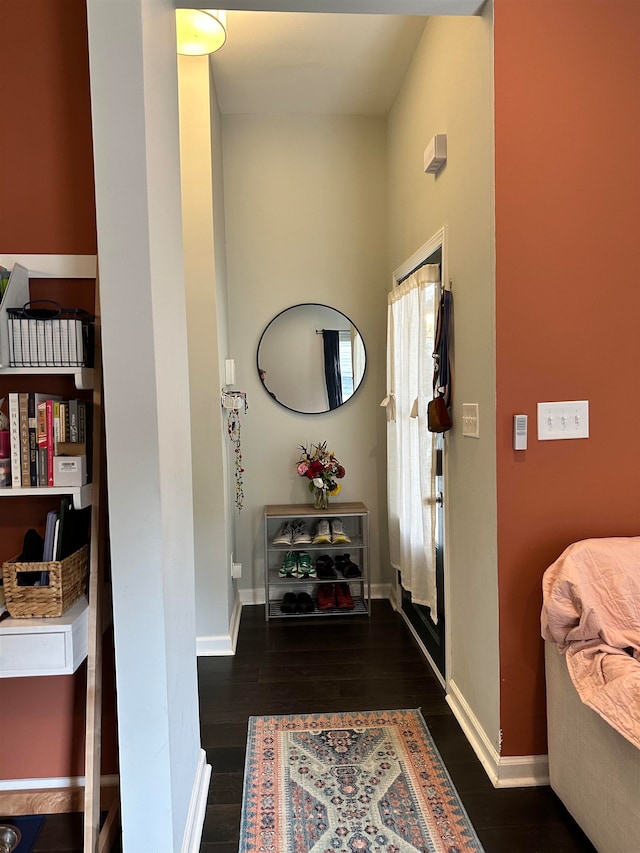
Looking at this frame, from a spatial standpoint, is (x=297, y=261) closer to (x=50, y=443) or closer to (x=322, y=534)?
(x=322, y=534)

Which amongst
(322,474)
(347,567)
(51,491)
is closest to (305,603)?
(347,567)

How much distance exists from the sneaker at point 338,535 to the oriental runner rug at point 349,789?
3.64 ft

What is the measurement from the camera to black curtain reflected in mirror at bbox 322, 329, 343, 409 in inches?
132

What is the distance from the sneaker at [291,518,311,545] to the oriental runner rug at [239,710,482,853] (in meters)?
1.12

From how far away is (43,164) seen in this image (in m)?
1.53

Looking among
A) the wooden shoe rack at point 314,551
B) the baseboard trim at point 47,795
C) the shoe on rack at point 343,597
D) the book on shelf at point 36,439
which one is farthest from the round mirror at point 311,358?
the baseboard trim at point 47,795

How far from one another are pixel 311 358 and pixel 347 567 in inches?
55.3

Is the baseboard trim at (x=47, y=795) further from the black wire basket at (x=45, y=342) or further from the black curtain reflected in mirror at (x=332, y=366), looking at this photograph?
the black curtain reflected in mirror at (x=332, y=366)

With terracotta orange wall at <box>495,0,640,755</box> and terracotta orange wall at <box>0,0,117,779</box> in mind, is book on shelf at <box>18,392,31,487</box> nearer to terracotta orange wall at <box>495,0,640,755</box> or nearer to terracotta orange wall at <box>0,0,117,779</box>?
terracotta orange wall at <box>0,0,117,779</box>

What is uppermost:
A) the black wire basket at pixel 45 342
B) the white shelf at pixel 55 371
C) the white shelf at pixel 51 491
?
the black wire basket at pixel 45 342

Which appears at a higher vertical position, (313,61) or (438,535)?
(313,61)

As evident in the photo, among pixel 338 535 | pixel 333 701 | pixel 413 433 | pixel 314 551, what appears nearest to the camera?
pixel 333 701

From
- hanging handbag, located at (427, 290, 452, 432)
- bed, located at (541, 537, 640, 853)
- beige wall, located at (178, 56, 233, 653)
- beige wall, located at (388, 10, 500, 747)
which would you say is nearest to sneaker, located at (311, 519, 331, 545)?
beige wall, located at (178, 56, 233, 653)

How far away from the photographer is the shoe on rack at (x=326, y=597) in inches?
125
